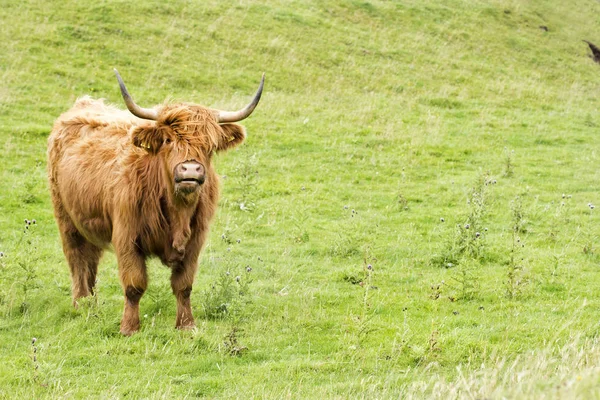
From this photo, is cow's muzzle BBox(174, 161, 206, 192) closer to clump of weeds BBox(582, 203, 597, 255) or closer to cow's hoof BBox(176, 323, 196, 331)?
cow's hoof BBox(176, 323, 196, 331)

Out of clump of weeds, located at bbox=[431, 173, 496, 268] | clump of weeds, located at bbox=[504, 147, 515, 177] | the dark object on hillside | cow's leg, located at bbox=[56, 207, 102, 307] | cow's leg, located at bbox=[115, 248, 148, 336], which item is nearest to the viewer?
cow's leg, located at bbox=[115, 248, 148, 336]

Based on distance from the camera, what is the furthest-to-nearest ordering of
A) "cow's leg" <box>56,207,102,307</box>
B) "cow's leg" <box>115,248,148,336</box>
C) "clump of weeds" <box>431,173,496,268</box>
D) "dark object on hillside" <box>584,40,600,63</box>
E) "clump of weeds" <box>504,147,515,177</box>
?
"dark object on hillside" <box>584,40,600,63</box>
"clump of weeds" <box>504,147,515,177</box>
"clump of weeds" <box>431,173,496,268</box>
"cow's leg" <box>56,207,102,307</box>
"cow's leg" <box>115,248,148,336</box>

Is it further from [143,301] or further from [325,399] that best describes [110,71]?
[325,399]

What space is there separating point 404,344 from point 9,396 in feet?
11.0

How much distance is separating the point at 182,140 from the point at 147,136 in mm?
417

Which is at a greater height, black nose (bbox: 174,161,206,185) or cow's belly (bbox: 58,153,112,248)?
black nose (bbox: 174,161,206,185)

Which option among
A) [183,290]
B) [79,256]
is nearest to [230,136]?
[183,290]

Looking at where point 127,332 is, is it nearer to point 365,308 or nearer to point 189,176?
point 189,176

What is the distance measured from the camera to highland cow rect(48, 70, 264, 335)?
23.3ft

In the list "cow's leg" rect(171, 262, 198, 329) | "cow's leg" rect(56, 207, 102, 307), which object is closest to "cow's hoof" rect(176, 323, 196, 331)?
"cow's leg" rect(171, 262, 198, 329)

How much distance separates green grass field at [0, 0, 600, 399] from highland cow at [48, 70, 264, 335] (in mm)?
593

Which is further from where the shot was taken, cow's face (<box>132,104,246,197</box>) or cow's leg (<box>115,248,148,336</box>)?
cow's leg (<box>115,248,148,336</box>)

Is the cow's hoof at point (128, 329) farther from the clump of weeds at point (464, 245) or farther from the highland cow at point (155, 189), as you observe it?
the clump of weeds at point (464, 245)

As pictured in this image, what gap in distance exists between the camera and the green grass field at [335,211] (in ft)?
21.0
